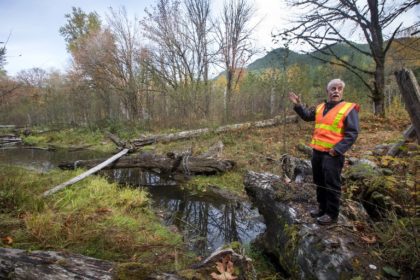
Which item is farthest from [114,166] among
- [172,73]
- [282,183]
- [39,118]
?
[39,118]

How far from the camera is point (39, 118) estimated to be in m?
25.7

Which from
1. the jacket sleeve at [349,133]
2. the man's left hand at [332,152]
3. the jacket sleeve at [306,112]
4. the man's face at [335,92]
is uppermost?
the man's face at [335,92]

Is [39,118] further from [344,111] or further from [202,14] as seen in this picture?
[344,111]

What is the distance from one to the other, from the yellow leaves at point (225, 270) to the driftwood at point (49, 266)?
3.08ft

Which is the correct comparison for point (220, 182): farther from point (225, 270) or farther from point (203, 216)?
point (225, 270)

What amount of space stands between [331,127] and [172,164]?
606 centimetres

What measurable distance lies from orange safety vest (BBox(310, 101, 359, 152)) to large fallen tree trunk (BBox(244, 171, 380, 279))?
0.95 metres

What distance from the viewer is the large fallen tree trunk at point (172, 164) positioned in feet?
25.7

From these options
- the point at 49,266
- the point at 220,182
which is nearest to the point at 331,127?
the point at 49,266

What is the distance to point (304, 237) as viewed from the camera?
9.54 ft

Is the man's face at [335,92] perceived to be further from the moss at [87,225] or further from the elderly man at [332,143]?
the moss at [87,225]

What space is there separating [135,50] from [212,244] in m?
17.2

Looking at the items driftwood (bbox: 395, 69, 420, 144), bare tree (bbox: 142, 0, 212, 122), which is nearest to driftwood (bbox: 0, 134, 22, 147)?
bare tree (bbox: 142, 0, 212, 122)

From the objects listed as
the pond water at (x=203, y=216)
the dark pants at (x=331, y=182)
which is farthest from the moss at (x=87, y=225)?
the dark pants at (x=331, y=182)
